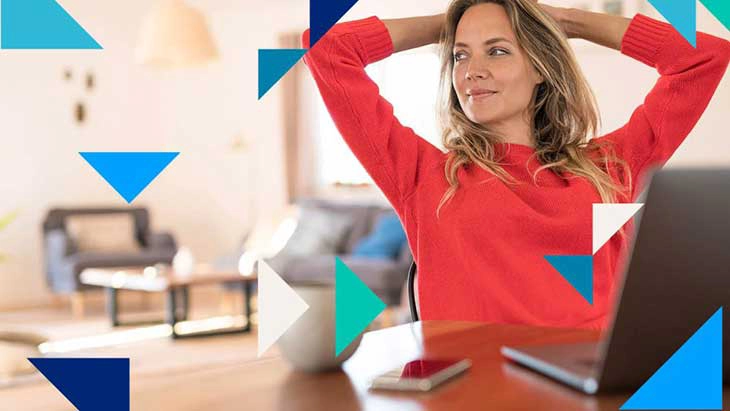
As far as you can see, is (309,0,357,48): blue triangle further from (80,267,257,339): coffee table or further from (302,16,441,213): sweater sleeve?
(80,267,257,339): coffee table

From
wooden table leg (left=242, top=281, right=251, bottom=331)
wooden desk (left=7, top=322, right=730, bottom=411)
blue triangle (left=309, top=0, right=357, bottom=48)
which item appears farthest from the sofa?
wooden desk (left=7, top=322, right=730, bottom=411)

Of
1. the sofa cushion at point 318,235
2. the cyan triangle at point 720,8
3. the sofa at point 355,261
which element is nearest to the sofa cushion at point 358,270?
the sofa at point 355,261

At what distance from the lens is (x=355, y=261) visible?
632 cm

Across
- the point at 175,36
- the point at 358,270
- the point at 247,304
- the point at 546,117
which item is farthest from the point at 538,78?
the point at 247,304

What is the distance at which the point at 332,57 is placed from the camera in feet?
5.67

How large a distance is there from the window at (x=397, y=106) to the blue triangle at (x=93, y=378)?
4.89 metres

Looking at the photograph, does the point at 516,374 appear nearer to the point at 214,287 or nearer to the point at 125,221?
the point at 125,221

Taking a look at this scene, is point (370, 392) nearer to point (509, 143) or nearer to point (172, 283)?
point (509, 143)

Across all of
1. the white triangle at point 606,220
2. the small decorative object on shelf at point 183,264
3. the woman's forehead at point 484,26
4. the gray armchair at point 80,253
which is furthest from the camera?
the gray armchair at point 80,253

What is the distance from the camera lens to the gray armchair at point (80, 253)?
7.29 m

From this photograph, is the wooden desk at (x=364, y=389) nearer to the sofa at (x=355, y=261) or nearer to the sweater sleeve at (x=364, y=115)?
the sweater sleeve at (x=364, y=115)

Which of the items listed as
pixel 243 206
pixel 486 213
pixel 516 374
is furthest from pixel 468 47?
pixel 243 206

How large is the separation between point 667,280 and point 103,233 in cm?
742

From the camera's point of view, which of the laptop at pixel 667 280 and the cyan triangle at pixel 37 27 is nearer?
the laptop at pixel 667 280
